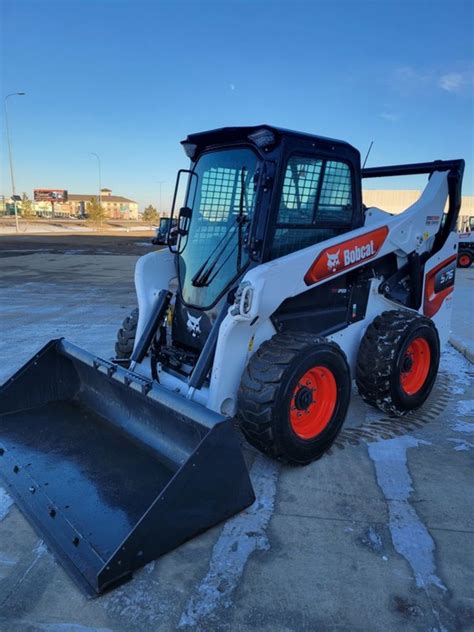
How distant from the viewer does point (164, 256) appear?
4297 mm

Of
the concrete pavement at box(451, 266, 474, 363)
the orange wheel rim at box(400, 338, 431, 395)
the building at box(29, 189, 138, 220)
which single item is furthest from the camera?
the building at box(29, 189, 138, 220)

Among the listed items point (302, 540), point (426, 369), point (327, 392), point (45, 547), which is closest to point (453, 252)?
A: point (426, 369)

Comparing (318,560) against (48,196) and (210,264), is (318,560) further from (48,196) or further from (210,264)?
(48,196)

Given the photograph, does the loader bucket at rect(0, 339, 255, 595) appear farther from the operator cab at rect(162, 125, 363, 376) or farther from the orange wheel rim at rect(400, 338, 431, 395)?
the orange wheel rim at rect(400, 338, 431, 395)

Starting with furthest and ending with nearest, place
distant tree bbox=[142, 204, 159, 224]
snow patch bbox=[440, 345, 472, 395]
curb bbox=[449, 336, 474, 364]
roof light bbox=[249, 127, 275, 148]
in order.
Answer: distant tree bbox=[142, 204, 159, 224] < curb bbox=[449, 336, 474, 364] < snow patch bbox=[440, 345, 472, 395] < roof light bbox=[249, 127, 275, 148]

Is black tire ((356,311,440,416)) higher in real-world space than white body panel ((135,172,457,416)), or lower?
lower

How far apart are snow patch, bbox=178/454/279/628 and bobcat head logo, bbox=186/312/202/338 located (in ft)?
3.70

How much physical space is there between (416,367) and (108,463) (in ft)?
9.72

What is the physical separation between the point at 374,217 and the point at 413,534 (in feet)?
9.89

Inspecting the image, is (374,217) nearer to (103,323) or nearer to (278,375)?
(278,375)

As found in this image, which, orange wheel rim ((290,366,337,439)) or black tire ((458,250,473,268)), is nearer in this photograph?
orange wheel rim ((290,366,337,439))

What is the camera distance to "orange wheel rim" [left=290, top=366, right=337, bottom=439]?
3338 mm

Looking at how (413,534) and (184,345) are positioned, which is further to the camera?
(184,345)

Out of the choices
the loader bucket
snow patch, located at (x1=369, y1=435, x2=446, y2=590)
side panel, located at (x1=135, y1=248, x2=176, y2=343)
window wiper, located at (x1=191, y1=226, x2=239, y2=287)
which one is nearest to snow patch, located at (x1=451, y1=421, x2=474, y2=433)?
snow patch, located at (x1=369, y1=435, x2=446, y2=590)
